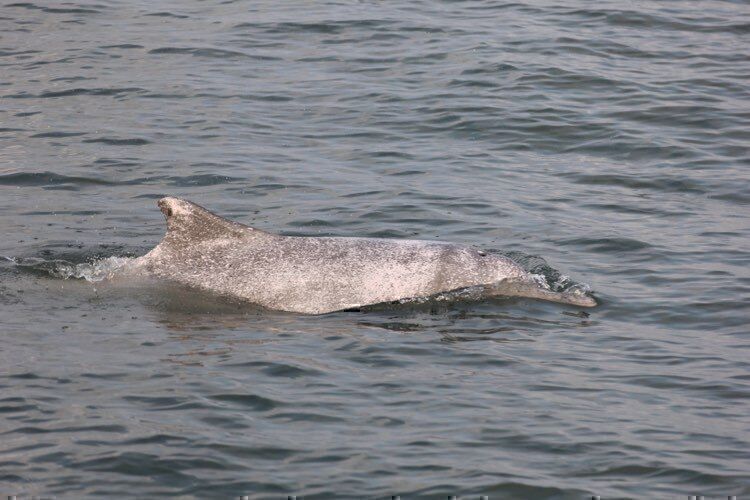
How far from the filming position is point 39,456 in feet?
25.8

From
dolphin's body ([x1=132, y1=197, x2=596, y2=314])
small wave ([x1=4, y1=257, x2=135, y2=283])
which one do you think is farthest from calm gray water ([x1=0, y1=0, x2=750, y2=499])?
dolphin's body ([x1=132, y1=197, x2=596, y2=314])

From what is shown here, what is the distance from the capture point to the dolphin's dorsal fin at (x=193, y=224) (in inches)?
439

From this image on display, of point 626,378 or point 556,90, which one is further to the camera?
A: point 556,90

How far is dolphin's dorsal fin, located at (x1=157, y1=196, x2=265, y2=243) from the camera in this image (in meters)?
11.1

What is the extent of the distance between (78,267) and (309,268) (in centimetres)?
262

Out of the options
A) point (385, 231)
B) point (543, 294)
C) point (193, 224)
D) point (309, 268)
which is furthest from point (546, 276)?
point (193, 224)

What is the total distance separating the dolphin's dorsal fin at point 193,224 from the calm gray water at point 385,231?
0.61m

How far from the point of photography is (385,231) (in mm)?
13750

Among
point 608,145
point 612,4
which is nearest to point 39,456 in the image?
point 608,145

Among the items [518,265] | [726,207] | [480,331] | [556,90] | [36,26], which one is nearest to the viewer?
[480,331]

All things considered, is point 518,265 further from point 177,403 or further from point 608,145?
point 608,145

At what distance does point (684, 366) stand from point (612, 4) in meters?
16.2

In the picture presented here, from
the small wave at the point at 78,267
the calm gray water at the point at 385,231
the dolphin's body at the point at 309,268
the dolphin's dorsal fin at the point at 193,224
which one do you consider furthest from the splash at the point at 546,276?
the small wave at the point at 78,267

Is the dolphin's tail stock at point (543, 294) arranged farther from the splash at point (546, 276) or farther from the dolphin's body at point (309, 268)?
the splash at point (546, 276)
